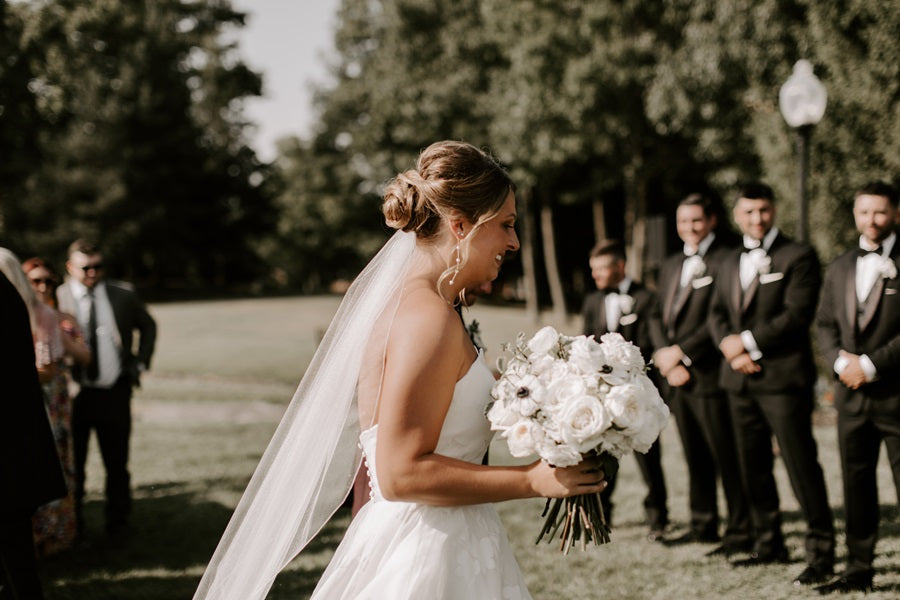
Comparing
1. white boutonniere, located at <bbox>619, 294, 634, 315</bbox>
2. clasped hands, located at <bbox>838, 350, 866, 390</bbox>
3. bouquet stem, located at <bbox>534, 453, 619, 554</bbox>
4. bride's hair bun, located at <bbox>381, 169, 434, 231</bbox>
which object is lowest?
clasped hands, located at <bbox>838, 350, 866, 390</bbox>

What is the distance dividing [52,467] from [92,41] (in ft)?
44.3

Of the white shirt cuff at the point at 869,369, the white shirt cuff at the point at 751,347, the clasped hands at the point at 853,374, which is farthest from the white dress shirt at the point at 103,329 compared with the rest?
the white shirt cuff at the point at 869,369

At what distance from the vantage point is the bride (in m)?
2.43

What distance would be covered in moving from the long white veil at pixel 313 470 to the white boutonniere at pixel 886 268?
3.46 m

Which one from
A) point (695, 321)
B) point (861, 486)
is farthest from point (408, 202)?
point (695, 321)

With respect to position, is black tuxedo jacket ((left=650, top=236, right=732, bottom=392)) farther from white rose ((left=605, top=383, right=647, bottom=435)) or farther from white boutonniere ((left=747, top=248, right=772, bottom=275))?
white rose ((left=605, top=383, right=647, bottom=435))

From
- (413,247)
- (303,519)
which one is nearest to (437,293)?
(413,247)

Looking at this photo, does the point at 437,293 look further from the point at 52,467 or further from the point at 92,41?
the point at 92,41

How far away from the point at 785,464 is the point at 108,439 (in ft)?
18.6

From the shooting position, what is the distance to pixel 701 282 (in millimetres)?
6336

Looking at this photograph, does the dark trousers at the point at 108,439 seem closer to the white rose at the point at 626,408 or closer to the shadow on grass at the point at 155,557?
the shadow on grass at the point at 155,557

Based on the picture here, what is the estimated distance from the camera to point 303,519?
10.2 feet

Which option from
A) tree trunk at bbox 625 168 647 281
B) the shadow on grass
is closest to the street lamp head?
the shadow on grass

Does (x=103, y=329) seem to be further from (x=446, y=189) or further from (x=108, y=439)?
(x=446, y=189)
